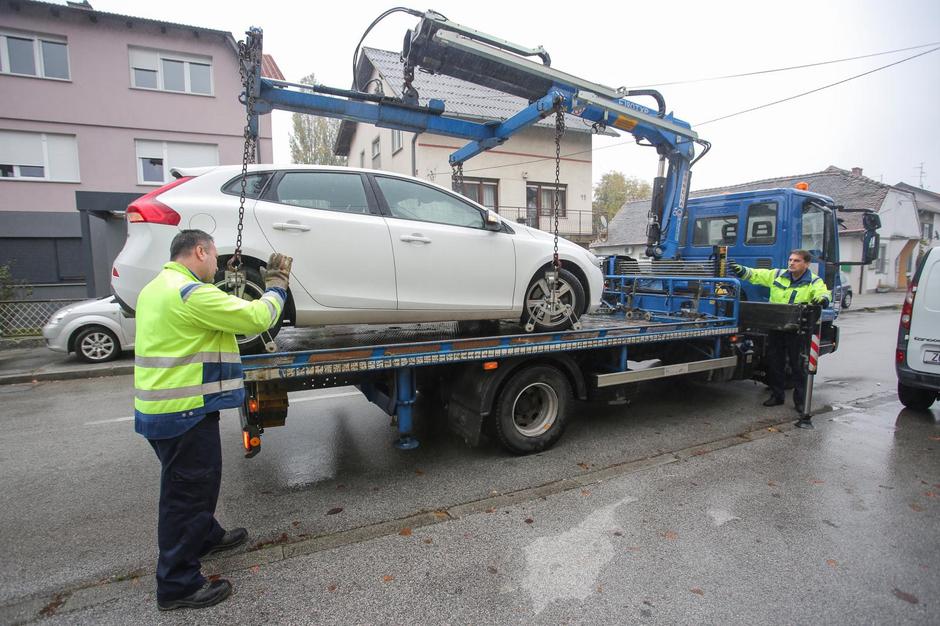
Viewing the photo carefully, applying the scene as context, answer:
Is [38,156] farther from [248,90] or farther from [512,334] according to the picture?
[512,334]

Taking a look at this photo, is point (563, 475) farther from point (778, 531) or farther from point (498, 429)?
point (778, 531)

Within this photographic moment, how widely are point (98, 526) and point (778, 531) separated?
14.7ft

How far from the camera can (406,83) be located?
498cm

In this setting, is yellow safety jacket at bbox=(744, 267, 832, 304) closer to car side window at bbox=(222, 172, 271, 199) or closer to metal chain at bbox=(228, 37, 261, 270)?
car side window at bbox=(222, 172, 271, 199)

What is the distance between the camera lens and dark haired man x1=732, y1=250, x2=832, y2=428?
5.76 meters

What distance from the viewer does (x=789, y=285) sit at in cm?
590

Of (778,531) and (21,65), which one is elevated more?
(21,65)

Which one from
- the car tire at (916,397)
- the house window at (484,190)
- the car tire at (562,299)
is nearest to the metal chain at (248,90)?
the car tire at (562,299)

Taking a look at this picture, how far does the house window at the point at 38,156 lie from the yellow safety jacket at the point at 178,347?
Result: 1720cm

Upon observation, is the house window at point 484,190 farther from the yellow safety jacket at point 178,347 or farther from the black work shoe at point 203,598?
the black work shoe at point 203,598

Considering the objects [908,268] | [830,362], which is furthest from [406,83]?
[908,268]

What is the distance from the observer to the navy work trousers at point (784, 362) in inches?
229

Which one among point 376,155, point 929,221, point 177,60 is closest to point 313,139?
point 376,155

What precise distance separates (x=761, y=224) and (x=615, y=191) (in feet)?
154
